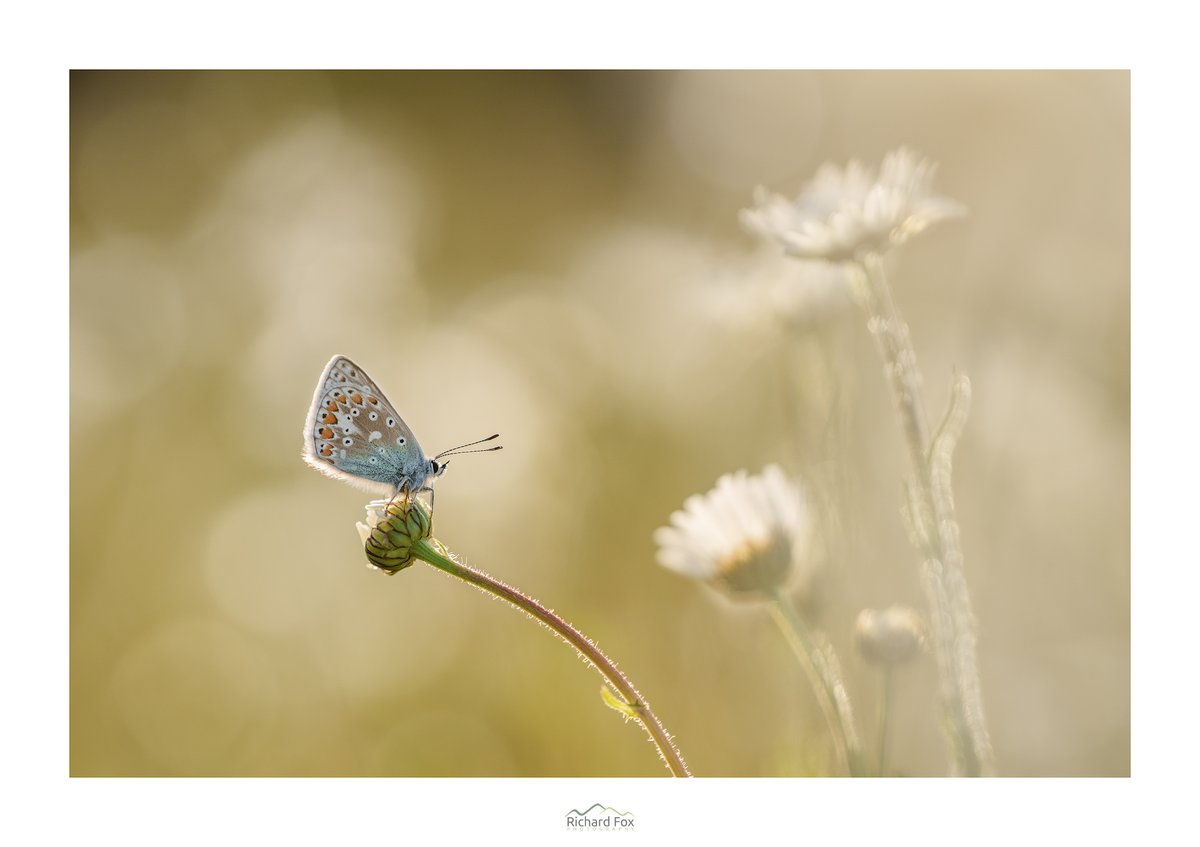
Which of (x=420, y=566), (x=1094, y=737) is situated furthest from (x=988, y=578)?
(x=420, y=566)

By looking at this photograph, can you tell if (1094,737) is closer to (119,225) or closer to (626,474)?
(626,474)

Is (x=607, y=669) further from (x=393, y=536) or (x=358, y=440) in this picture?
(x=358, y=440)

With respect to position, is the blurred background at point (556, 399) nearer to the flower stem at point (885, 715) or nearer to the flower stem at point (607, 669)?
the flower stem at point (885, 715)

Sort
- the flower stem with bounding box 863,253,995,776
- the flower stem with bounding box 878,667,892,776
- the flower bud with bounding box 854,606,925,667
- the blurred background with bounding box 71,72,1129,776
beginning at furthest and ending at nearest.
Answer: the blurred background with bounding box 71,72,1129,776 → the flower bud with bounding box 854,606,925,667 → the flower stem with bounding box 878,667,892,776 → the flower stem with bounding box 863,253,995,776

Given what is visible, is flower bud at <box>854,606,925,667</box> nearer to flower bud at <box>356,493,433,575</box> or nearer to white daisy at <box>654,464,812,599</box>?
white daisy at <box>654,464,812,599</box>

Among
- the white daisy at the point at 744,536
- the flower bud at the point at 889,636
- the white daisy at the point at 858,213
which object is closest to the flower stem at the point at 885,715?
the flower bud at the point at 889,636

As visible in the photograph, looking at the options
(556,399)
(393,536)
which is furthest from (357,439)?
(556,399)

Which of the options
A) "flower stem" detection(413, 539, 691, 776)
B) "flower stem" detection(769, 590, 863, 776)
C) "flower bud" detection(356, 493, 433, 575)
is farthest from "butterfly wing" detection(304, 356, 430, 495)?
"flower stem" detection(769, 590, 863, 776)
